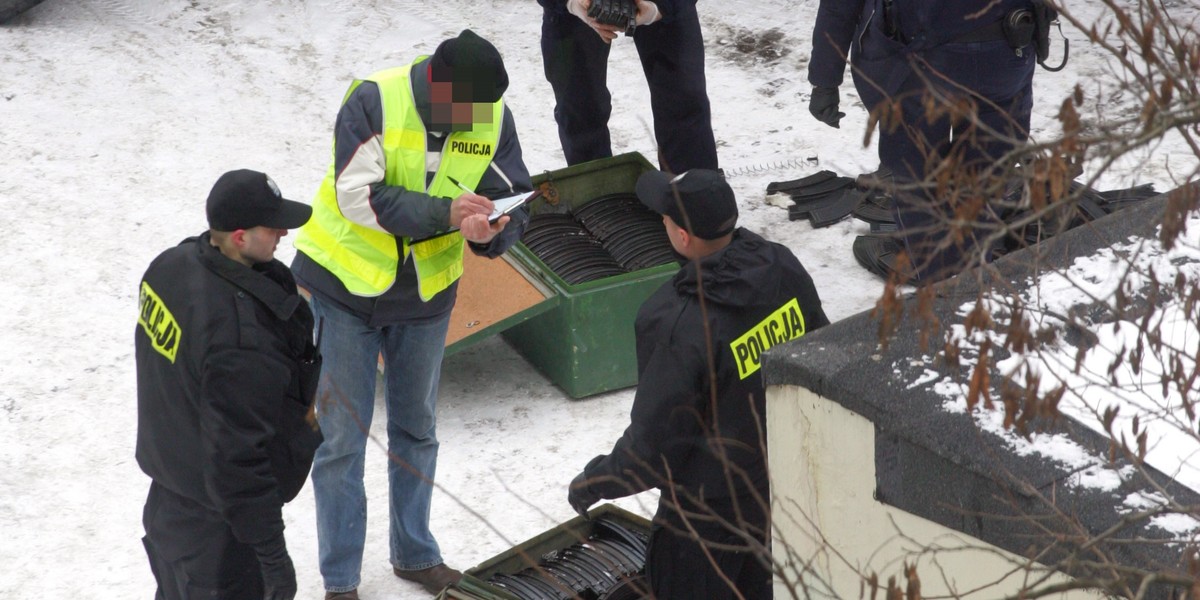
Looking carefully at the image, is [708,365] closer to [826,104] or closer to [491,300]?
[491,300]

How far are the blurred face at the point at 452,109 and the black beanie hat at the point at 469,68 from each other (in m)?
0.02

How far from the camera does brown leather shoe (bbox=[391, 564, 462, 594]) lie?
184 inches

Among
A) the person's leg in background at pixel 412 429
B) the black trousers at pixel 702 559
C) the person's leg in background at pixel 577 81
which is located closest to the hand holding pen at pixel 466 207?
the person's leg in background at pixel 412 429

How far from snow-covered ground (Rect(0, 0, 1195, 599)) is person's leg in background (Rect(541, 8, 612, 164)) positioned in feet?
2.02

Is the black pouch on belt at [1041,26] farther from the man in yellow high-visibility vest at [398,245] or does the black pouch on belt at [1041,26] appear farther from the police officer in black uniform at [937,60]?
the man in yellow high-visibility vest at [398,245]

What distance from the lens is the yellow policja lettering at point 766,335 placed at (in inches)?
143

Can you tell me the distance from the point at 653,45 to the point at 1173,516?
4.13 metres

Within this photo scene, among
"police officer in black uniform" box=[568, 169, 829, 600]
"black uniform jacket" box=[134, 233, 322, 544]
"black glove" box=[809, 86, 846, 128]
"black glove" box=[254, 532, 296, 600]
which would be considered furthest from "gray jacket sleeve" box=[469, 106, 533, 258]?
"black glove" box=[809, 86, 846, 128]

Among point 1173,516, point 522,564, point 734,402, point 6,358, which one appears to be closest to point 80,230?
point 6,358

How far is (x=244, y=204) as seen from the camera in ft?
11.8

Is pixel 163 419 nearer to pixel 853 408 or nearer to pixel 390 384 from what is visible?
pixel 390 384

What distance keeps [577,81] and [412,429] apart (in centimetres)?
271

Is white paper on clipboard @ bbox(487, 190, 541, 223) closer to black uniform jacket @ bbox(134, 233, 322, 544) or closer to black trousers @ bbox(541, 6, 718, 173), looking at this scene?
black uniform jacket @ bbox(134, 233, 322, 544)

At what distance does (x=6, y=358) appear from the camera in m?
5.91
